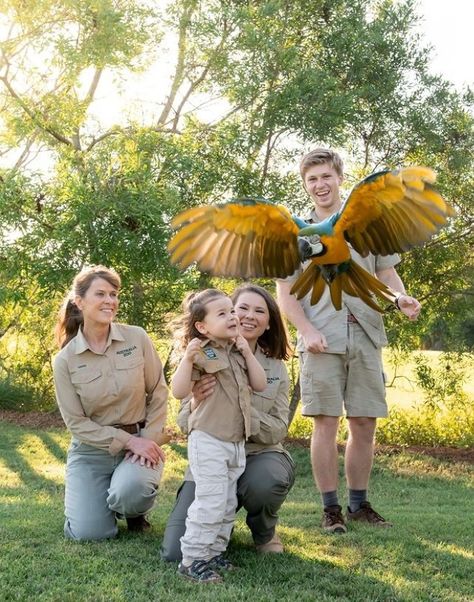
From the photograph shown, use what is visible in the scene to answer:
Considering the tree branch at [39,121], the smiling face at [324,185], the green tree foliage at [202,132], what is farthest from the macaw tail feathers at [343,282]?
the tree branch at [39,121]

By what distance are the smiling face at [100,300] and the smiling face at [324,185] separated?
39.7 inches

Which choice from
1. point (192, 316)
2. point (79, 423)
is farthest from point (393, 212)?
point (79, 423)

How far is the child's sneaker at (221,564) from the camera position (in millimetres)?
2727

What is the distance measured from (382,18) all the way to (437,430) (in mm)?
3957

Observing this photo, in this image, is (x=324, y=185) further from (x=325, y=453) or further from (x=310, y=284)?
(x=325, y=453)

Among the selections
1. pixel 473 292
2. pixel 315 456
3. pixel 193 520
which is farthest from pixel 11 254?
pixel 473 292

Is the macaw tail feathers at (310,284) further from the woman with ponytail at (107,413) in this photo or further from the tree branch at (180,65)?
the tree branch at (180,65)

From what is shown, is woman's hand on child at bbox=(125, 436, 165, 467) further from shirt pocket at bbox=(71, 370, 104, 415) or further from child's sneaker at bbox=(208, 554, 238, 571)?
child's sneaker at bbox=(208, 554, 238, 571)

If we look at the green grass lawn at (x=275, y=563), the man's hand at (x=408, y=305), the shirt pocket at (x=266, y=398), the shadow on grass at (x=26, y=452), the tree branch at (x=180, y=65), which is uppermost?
the tree branch at (x=180, y=65)

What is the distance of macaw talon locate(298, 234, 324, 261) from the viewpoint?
9.14ft

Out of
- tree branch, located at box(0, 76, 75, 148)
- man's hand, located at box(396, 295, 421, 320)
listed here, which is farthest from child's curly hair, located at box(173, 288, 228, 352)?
tree branch, located at box(0, 76, 75, 148)

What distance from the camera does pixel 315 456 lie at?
3512 millimetres

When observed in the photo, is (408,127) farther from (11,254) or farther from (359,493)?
(359,493)

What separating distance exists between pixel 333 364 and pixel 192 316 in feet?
2.67
